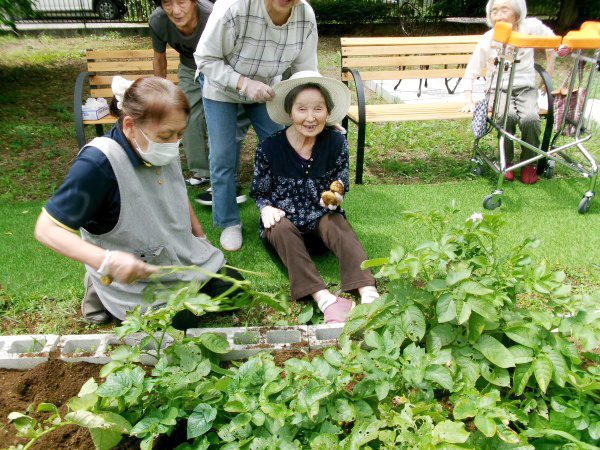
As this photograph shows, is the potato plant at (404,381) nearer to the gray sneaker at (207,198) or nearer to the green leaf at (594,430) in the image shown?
the green leaf at (594,430)

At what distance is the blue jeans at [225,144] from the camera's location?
3.40 m

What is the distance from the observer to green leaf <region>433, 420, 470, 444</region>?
1.50 metres

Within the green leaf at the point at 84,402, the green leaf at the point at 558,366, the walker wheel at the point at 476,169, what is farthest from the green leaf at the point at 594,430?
the walker wheel at the point at 476,169

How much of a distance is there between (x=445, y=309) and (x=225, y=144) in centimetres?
204

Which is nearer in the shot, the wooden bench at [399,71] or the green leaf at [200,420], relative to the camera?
the green leaf at [200,420]

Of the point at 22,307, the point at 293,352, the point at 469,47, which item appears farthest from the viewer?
the point at 469,47

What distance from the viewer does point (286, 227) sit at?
3.00 m

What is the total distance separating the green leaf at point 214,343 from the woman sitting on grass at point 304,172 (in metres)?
0.98

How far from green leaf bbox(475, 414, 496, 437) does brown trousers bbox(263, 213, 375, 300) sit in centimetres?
127

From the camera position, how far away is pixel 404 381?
1.76 meters

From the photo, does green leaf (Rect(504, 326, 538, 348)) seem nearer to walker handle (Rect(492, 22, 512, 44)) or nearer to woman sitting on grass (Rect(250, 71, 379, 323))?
woman sitting on grass (Rect(250, 71, 379, 323))

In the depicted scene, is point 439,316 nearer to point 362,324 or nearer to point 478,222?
point 362,324

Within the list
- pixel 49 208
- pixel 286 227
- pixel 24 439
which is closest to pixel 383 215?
pixel 286 227

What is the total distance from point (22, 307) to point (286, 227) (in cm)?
142
